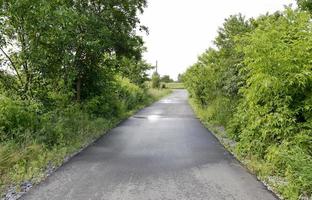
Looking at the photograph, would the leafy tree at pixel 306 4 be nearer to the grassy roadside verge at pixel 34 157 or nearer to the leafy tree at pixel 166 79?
the grassy roadside verge at pixel 34 157

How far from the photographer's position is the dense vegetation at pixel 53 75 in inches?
289

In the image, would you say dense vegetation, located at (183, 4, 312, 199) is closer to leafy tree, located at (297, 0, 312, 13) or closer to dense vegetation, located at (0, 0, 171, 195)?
dense vegetation, located at (0, 0, 171, 195)

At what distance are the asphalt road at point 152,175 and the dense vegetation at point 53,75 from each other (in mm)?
721

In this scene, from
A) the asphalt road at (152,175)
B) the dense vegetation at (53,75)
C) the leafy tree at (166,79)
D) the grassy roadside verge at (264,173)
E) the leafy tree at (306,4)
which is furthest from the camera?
the leafy tree at (166,79)

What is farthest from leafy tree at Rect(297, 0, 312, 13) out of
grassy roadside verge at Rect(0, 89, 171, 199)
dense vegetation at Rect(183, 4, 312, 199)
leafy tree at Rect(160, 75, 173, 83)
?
leafy tree at Rect(160, 75, 173, 83)

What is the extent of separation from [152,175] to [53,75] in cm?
578

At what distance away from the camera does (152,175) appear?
6191mm

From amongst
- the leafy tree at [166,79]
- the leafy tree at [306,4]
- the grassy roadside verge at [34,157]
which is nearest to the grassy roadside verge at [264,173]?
the grassy roadside verge at [34,157]

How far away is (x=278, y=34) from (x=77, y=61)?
794cm

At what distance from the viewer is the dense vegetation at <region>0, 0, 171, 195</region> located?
7344 mm

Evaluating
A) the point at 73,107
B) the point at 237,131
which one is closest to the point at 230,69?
the point at 237,131

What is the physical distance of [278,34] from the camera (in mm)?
6715

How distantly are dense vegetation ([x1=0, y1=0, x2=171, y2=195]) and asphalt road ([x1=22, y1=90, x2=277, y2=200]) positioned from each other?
0.72 m

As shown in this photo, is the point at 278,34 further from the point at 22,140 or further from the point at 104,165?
the point at 22,140
